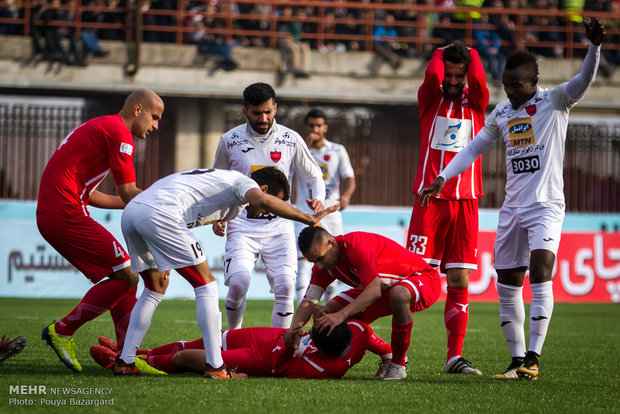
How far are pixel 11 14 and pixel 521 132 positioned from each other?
1808cm

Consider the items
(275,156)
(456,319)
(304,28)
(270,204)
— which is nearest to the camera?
(270,204)

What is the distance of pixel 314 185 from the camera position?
8.12 m

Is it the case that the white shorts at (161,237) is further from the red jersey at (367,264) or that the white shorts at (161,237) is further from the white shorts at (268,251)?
the white shorts at (268,251)

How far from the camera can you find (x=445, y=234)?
7379 millimetres

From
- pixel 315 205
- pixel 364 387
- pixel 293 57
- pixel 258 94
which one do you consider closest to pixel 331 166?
pixel 258 94

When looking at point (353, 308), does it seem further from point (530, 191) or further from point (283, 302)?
point (530, 191)

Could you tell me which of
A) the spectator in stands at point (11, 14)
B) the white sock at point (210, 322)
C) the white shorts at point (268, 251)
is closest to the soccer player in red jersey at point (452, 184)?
the white shorts at point (268, 251)

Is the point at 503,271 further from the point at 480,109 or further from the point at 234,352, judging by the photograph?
the point at 234,352

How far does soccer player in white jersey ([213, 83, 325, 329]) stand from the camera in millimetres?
7566

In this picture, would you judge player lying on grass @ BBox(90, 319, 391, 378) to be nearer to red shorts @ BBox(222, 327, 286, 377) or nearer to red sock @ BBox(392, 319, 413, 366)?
red shorts @ BBox(222, 327, 286, 377)

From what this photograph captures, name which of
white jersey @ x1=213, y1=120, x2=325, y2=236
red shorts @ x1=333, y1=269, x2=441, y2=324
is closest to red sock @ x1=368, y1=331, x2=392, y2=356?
red shorts @ x1=333, y1=269, x2=441, y2=324

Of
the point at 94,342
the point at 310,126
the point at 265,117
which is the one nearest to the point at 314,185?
the point at 265,117

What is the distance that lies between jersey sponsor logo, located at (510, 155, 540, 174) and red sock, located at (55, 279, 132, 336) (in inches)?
123

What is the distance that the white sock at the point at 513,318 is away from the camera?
676 centimetres
